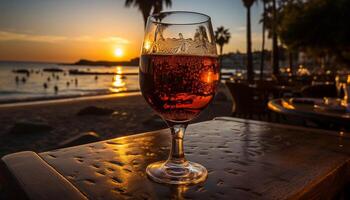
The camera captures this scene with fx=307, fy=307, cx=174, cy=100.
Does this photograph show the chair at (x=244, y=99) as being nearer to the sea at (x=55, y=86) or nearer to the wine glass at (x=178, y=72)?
the sea at (x=55, y=86)

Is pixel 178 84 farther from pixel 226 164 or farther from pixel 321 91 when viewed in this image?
pixel 321 91

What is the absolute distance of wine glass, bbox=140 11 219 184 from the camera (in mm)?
739

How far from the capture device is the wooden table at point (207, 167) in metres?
0.63

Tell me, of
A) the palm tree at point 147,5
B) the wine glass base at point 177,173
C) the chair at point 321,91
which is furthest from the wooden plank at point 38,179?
the palm tree at point 147,5

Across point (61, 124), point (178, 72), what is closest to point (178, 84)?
point (178, 72)

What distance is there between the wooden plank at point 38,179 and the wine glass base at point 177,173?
178 mm

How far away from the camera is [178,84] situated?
73 centimetres

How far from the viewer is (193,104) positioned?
756 mm

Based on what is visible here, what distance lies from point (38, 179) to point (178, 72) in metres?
0.39

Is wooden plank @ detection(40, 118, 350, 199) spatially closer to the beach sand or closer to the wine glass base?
the wine glass base

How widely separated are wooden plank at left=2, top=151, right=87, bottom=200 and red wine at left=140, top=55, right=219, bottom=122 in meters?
0.28

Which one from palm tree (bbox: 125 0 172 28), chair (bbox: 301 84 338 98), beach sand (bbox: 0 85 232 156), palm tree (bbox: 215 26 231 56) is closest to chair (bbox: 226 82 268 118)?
chair (bbox: 301 84 338 98)

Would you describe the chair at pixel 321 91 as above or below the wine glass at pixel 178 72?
below

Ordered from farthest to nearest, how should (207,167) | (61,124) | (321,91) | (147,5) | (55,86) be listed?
(55,86)
(147,5)
(61,124)
(321,91)
(207,167)
